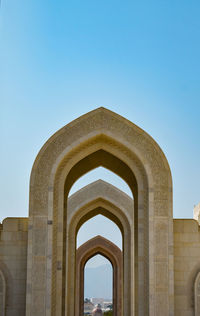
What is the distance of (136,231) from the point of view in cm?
1384

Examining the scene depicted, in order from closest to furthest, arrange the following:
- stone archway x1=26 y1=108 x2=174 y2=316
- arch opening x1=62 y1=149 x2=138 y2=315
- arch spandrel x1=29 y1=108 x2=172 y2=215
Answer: stone archway x1=26 y1=108 x2=174 y2=316 → arch spandrel x1=29 y1=108 x2=172 y2=215 → arch opening x1=62 y1=149 x2=138 y2=315

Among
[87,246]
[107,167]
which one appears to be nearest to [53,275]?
[107,167]

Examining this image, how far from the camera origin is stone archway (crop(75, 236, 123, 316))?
2653 cm

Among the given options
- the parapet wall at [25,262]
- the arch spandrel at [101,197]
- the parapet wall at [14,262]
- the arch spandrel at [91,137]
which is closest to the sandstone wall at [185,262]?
the parapet wall at [25,262]

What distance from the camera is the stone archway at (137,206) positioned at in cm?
1212

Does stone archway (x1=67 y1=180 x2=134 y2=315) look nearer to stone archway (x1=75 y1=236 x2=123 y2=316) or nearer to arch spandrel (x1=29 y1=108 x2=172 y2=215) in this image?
arch spandrel (x1=29 y1=108 x2=172 y2=215)

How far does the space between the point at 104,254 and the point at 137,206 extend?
15.0 meters

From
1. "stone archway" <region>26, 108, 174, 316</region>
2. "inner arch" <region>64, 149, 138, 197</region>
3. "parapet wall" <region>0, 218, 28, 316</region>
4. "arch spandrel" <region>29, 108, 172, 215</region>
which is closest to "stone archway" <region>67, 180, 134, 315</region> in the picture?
"inner arch" <region>64, 149, 138, 197</region>

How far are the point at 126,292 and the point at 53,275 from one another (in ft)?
24.9

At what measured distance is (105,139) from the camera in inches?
527

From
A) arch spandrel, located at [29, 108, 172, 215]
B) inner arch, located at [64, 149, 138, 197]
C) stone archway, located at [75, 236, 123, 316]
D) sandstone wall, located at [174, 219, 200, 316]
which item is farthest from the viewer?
stone archway, located at [75, 236, 123, 316]

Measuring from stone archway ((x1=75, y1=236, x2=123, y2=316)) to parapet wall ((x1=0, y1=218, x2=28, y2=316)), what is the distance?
13.3 meters

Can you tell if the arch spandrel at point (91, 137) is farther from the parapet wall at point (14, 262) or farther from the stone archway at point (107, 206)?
the stone archway at point (107, 206)

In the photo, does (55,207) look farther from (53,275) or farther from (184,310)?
(184,310)
